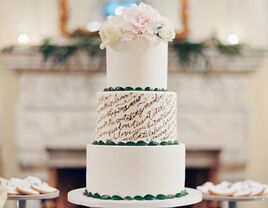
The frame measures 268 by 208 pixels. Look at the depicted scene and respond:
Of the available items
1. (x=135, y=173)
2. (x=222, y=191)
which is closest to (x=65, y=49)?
(x=222, y=191)

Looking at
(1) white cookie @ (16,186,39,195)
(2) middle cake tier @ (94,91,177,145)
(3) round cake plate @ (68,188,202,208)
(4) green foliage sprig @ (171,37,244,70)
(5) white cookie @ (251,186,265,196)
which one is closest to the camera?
(3) round cake plate @ (68,188,202,208)

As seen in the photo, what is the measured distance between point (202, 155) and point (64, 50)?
3.97ft

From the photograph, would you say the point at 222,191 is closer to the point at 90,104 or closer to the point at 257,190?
the point at 257,190

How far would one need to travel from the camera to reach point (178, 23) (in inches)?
178

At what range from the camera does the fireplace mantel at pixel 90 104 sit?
176 inches

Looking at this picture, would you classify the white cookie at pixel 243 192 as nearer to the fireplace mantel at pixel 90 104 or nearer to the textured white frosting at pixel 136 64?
the textured white frosting at pixel 136 64

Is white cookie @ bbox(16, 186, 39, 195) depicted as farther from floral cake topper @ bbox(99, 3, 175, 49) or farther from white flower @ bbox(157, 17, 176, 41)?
white flower @ bbox(157, 17, 176, 41)

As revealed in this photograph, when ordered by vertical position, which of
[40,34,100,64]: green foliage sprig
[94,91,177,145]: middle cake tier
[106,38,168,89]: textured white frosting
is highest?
[40,34,100,64]: green foliage sprig

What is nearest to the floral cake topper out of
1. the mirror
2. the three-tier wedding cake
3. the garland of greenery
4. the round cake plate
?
the three-tier wedding cake

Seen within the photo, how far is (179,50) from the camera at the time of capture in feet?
14.5

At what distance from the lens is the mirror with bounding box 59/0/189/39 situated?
450 cm

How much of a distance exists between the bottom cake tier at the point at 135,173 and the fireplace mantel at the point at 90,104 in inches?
94.9

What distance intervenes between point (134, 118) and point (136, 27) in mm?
290

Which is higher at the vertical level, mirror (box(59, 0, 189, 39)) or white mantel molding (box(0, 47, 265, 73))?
mirror (box(59, 0, 189, 39))
